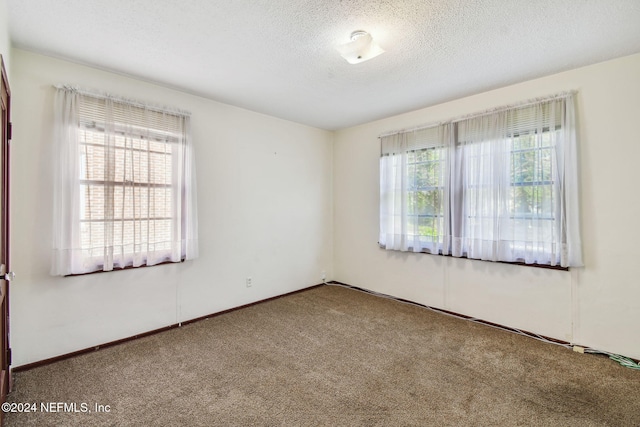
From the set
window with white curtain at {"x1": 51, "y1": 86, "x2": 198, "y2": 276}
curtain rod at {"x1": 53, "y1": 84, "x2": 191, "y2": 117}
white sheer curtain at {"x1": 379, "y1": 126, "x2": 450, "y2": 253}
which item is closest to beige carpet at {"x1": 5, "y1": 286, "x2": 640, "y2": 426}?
window with white curtain at {"x1": 51, "y1": 86, "x2": 198, "y2": 276}

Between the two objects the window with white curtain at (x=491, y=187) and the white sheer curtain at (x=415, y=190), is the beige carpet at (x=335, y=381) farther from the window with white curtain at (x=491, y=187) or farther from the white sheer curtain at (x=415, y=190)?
the white sheer curtain at (x=415, y=190)

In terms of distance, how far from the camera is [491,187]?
123 inches

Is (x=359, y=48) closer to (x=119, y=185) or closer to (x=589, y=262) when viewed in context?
(x=119, y=185)

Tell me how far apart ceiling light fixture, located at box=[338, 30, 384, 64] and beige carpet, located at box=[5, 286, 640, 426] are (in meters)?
2.48

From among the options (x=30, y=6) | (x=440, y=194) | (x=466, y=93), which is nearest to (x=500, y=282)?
(x=440, y=194)

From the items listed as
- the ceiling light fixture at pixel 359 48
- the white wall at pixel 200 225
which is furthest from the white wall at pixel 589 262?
the white wall at pixel 200 225

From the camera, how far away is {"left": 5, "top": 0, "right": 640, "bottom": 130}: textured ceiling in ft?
6.13

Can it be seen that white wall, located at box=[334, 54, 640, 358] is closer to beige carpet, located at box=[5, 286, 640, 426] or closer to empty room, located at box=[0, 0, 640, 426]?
empty room, located at box=[0, 0, 640, 426]

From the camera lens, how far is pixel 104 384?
214cm

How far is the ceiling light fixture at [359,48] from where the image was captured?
2.10 meters

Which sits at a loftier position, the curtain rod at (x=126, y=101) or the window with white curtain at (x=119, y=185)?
the curtain rod at (x=126, y=101)

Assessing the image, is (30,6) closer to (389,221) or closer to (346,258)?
(389,221)

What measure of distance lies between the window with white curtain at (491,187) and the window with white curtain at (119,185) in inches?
105

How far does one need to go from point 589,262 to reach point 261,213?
359 centimetres
